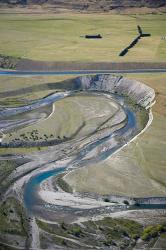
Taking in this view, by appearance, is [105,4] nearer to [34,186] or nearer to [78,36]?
[78,36]

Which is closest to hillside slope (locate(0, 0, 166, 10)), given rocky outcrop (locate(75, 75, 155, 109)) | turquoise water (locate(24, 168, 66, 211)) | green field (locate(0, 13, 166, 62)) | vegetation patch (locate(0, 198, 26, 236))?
green field (locate(0, 13, 166, 62))

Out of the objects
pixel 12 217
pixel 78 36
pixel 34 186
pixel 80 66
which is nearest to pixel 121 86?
pixel 80 66

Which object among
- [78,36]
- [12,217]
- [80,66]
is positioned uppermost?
[12,217]

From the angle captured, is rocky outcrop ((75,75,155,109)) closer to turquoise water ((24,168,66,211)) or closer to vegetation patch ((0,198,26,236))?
turquoise water ((24,168,66,211))

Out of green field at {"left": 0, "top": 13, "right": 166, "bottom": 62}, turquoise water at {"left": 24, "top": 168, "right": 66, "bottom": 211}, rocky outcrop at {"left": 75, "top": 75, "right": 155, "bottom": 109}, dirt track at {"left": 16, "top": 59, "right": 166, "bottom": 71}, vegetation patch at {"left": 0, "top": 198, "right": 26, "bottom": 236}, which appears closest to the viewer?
vegetation patch at {"left": 0, "top": 198, "right": 26, "bottom": 236}

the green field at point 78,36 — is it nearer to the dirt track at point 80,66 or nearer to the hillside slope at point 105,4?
the dirt track at point 80,66

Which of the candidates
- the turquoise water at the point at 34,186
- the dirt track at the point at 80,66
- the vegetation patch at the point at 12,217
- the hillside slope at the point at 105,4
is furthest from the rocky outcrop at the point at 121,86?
the hillside slope at the point at 105,4

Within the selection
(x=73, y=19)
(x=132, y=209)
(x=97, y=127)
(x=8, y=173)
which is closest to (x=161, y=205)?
(x=132, y=209)
